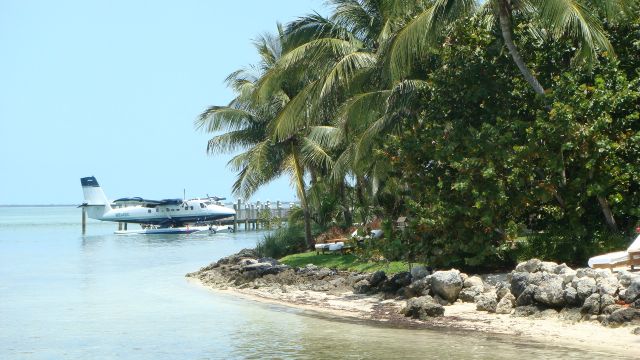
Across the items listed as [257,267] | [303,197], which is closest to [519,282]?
[257,267]

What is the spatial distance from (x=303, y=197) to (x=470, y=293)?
1297cm

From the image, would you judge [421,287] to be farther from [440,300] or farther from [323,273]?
[323,273]

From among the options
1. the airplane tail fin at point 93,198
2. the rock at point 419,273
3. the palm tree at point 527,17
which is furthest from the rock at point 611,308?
the airplane tail fin at point 93,198

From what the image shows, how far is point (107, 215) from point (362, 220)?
4875cm

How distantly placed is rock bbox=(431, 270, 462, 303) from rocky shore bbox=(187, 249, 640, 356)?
18mm

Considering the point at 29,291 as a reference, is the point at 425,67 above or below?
above

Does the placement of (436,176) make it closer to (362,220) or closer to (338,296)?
(338,296)

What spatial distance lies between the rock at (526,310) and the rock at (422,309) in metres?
1.39

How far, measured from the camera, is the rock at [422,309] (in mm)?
14930

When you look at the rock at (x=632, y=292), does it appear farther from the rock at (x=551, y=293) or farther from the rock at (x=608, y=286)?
the rock at (x=551, y=293)

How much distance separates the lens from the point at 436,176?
1823 centimetres

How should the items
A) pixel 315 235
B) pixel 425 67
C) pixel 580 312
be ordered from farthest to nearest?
pixel 315 235, pixel 425 67, pixel 580 312

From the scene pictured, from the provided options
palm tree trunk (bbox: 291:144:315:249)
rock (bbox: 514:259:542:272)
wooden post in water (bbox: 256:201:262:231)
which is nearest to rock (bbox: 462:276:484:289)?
rock (bbox: 514:259:542:272)

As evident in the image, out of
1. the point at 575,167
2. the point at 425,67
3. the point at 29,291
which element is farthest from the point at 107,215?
the point at 575,167
